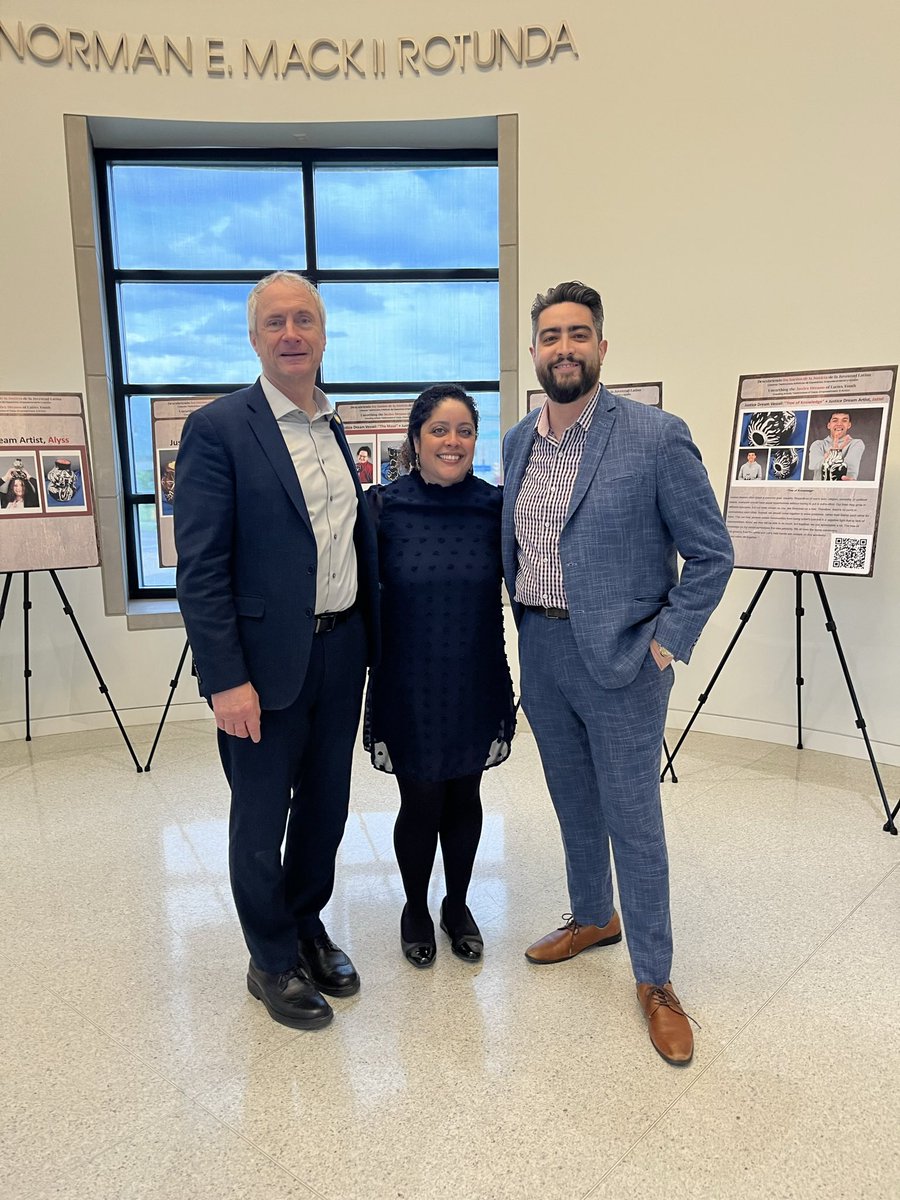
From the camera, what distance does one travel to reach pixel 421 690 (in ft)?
6.93

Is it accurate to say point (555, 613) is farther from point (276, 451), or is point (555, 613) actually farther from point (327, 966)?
point (327, 966)

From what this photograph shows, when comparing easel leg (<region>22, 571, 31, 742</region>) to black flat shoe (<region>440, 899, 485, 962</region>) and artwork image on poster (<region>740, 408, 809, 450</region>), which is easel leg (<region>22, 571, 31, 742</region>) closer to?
black flat shoe (<region>440, 899, 485, 962</region>)

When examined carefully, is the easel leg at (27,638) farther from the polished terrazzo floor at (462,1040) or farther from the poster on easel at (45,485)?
the polished terrazzo floor at (462,1040)

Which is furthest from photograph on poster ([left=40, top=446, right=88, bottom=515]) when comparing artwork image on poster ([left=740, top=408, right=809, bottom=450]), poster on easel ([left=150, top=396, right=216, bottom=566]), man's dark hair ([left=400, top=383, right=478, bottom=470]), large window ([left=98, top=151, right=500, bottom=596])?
artwork image on poster ([left=740, top=408, right=809, bottom=450])

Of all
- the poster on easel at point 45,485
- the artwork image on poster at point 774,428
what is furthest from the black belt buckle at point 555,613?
the poster on easel at point 45,485

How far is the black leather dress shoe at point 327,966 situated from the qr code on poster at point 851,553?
249 cm

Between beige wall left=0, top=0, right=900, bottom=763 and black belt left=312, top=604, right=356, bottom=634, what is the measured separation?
2842 mm

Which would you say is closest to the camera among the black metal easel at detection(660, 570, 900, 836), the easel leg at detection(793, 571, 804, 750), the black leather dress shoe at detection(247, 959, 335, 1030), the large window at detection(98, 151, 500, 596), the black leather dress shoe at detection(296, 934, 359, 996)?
the black leather dress shoe at detection(247, 959, 335, 1030)

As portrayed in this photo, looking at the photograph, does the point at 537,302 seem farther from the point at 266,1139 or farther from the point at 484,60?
the point at 484,60

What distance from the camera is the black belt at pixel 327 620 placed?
1957 mm

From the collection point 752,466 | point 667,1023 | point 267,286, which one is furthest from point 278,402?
point 752,466

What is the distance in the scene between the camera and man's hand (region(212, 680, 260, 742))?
183cm

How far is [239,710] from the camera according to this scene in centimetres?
184

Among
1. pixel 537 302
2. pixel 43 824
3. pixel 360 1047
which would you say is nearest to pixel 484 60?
pixel 537 302
